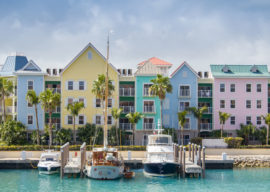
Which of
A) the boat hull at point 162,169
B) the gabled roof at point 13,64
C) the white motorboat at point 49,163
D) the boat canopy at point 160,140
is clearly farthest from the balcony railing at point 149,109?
the gabled roof at point 13,64

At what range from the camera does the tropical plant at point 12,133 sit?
61812mm

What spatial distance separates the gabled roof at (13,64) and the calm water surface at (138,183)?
1119 inches

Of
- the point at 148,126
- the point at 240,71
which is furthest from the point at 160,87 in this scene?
the point at 240,71

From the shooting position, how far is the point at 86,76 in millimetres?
66500

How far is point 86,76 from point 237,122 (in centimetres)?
2356

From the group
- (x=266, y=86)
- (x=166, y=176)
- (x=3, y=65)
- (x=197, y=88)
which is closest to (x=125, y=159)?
(x=166, y=176)

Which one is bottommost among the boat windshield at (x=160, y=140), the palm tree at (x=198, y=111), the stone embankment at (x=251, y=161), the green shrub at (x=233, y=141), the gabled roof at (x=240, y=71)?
the stone embankment at (x=251, y=161)

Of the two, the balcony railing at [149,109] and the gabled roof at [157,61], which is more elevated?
the gabled roof at [157,61]

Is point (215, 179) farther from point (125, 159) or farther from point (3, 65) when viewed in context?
point (3, 65)

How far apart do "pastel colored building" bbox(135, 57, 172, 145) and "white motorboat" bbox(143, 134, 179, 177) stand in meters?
15.7

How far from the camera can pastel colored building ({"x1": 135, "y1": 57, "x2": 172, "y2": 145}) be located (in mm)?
65812

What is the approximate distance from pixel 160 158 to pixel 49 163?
11.8 meters

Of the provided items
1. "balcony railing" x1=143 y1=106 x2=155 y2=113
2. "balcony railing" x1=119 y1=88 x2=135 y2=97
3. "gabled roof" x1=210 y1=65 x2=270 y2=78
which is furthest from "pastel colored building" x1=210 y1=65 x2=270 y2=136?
"balcony railing" x1=119 y1=88 x2=135 y2=97

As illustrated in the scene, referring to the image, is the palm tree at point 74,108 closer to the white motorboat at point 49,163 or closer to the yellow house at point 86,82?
the yellow house at point 86,82
